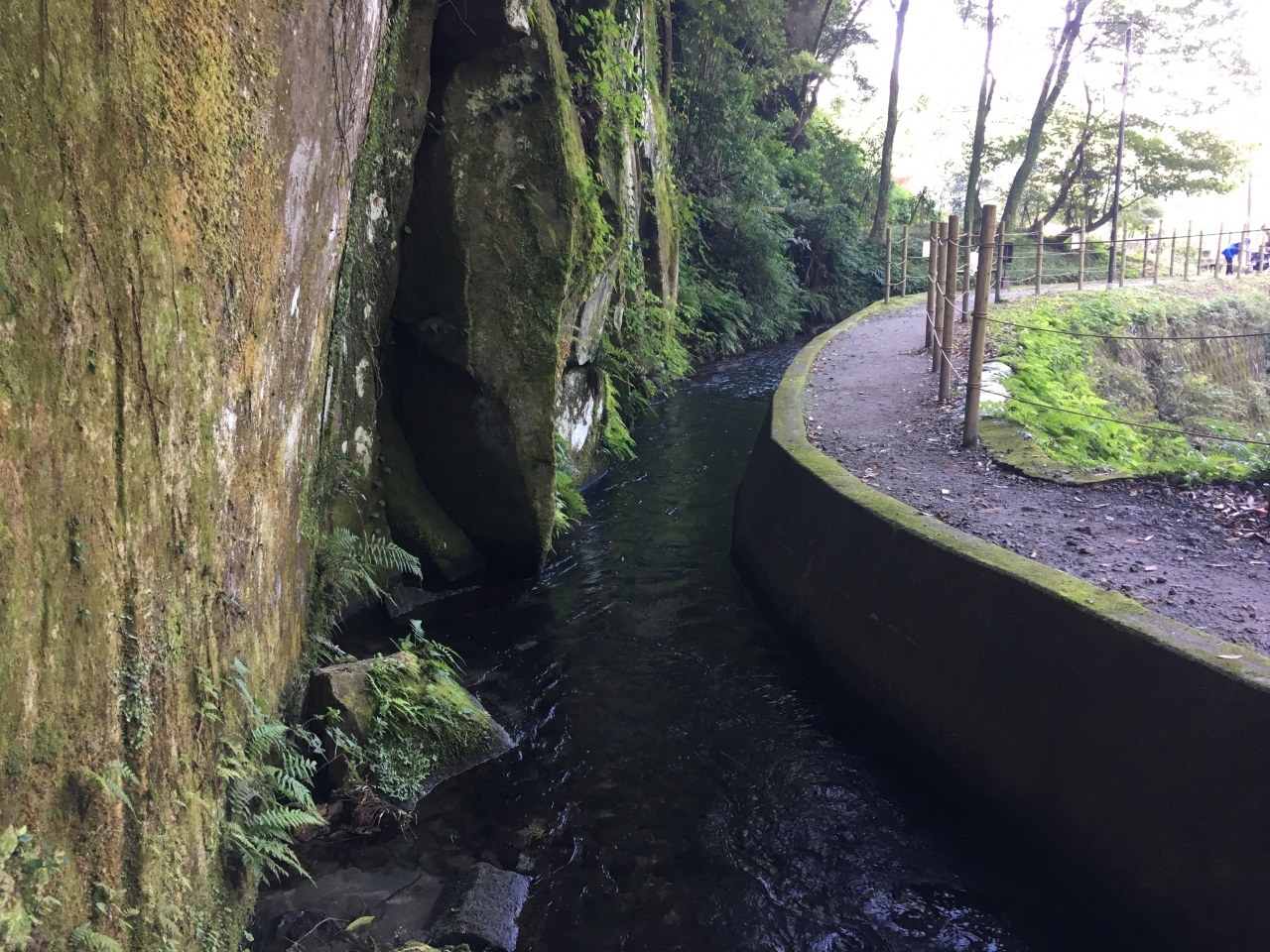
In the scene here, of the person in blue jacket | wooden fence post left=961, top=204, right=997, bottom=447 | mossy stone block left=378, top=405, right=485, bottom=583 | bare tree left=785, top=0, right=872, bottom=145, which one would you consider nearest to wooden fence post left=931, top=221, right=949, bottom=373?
wooden fence post left=961, top=204, right=997, bottom=447

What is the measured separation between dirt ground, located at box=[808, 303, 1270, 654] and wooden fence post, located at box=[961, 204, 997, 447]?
38 centimetres

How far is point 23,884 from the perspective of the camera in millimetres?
2092

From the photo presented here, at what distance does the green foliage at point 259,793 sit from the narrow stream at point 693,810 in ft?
1.37

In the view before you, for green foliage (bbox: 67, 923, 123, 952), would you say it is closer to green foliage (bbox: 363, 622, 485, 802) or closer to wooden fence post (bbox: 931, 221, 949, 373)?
green foliage (bbox: 363, 622, 485, 802)

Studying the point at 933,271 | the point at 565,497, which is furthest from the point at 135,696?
the point at 933,271

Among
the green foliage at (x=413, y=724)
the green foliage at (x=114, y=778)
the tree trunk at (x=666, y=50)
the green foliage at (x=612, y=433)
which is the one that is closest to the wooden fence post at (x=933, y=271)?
the green foliage at (x=612, y=433)

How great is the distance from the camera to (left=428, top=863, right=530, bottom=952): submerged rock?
3.54m

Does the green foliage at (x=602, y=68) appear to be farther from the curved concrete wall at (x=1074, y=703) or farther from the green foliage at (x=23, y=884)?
the green foliage at (x=23, y=884)

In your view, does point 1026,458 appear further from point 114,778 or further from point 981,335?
point 114,778

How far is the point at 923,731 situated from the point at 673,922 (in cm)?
175

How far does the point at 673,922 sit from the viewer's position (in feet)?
12.3

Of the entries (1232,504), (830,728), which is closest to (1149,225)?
(1232,504)

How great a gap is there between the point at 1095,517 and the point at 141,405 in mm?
5483

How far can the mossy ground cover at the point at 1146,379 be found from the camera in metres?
7.05
